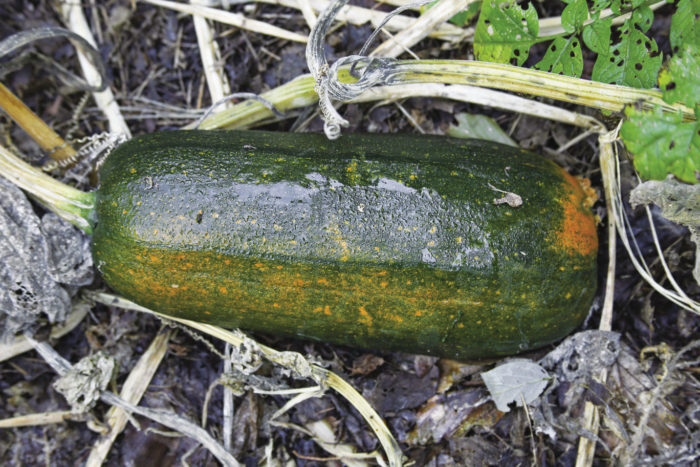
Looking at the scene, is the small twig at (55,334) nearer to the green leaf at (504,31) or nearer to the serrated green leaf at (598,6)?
the green leaf at (504,31)

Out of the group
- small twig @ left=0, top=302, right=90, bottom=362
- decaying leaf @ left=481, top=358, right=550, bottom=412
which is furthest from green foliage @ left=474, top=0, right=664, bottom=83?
small twig @ left=0, top=302, right=90, bottom=362

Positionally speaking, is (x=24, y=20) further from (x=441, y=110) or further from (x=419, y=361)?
(x=419, y=361)

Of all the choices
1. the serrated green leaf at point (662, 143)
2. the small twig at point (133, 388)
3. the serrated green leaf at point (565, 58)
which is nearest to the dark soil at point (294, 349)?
the small twig at point (133, 388)

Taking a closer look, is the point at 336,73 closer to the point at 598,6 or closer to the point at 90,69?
the point at 598,6

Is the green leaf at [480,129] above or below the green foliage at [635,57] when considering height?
below

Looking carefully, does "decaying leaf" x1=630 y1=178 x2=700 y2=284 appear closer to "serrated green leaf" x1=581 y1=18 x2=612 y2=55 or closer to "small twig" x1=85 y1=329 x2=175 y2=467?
"serrated green leaf" x1=581 y1=18 x2=612 y2=55

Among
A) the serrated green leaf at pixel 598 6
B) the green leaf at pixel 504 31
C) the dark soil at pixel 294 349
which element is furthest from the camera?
the dark soil at pixel 294 349
